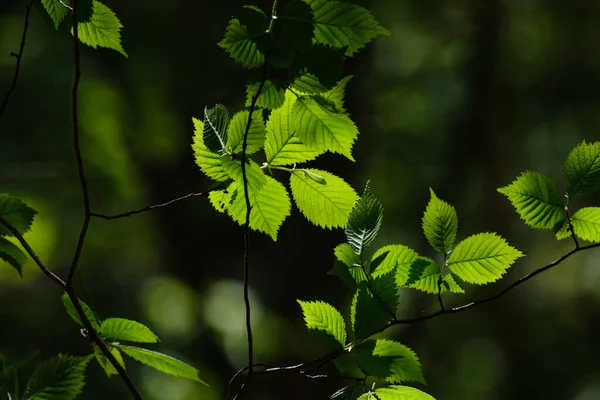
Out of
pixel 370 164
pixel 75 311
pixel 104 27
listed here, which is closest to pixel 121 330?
pixel 75 311

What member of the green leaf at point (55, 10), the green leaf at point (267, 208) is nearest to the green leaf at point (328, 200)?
the green leaf at point (267, 208)

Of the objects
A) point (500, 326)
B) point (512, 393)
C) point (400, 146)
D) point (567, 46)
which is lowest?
point (512, 393)

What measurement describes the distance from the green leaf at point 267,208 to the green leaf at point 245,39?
0.13 meters

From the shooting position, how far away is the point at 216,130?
0.49m

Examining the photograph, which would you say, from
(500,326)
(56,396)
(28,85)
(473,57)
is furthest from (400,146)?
(56,396)

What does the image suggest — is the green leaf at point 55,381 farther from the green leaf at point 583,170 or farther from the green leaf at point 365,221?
the green leaf at point 583,170

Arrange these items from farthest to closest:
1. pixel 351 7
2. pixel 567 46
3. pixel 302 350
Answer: pixel 567 46
pixel 302 350
pixel 351 7

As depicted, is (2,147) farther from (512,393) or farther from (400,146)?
(512,393)

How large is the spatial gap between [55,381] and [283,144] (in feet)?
0.95

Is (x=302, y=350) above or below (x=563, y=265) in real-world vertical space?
above

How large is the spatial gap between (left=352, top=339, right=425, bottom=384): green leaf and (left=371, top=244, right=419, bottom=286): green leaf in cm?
6

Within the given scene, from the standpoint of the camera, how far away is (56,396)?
20.6 inches

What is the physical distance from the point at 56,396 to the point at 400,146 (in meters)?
3.61

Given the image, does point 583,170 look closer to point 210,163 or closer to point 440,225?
point 440,225
